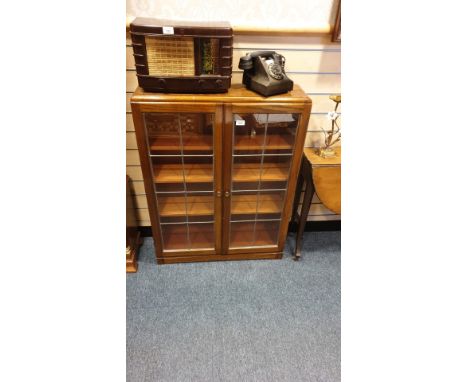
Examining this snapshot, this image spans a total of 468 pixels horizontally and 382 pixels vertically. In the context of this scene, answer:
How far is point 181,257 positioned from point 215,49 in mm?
1388

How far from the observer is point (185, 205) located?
2047 mm

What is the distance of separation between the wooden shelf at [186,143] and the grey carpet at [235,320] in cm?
88

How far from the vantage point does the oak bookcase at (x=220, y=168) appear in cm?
163

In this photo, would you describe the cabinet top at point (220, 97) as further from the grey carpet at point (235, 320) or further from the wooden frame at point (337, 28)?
the grey carpet at point (235, 320)

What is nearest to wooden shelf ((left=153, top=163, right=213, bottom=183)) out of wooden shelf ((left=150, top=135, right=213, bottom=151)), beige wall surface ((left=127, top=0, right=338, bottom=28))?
wooden shelf ((left=150, top=135, right=213, bottom=151))

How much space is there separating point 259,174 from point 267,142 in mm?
219

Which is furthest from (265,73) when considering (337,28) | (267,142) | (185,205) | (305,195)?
(185,205)

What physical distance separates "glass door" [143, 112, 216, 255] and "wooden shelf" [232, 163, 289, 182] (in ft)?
0.61

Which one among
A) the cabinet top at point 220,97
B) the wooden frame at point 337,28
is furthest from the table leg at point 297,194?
the wooden frame at point 337,28

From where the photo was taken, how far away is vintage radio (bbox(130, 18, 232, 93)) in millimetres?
1460

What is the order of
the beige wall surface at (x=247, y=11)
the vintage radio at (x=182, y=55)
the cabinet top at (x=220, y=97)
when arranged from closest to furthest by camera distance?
the vintage radio at (x=182, y=55) → the cabinet top at (x=220, y=97) → the beige wall surface at (x=247, y=11)

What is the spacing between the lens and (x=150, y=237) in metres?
2.46

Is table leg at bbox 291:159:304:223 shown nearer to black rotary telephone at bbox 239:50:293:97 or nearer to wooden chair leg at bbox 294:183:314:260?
wooden chair leg at bbox 294:183:314:260

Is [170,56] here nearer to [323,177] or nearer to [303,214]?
[323,177]
